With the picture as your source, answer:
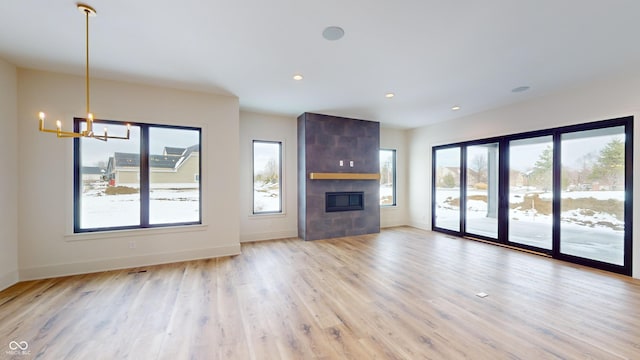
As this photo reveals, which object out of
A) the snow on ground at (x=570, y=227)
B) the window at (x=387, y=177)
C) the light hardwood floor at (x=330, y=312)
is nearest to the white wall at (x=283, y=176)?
the light hardwood floor at (x=330, y=312)

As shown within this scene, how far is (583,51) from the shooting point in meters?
2.93

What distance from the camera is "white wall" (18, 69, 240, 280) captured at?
11.3ft

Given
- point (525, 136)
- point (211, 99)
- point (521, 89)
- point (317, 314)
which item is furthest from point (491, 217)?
point (211, 99)

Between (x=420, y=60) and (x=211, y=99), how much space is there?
3425 millimetres

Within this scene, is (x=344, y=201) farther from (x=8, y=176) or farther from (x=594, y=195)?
(x=8, y=176)

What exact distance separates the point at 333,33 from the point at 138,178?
372 cm

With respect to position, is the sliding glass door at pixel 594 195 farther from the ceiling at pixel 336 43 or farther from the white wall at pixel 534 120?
the ceiling at pixel 336 43

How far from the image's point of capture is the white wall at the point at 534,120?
3.55m

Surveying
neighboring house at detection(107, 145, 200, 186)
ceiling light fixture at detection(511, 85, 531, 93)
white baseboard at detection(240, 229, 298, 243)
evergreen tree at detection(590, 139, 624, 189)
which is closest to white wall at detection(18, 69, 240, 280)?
neighboring house at detection(107, 145, 200, 186)

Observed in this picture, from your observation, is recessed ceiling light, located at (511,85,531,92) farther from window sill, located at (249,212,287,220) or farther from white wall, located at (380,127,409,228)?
window sill, located at (249,212,287,220)

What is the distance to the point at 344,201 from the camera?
20.2 feet

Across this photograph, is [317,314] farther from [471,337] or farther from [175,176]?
[175,176]

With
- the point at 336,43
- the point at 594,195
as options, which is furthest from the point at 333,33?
the point at 594,195

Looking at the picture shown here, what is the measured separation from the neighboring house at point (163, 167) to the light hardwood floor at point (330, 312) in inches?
55.3
